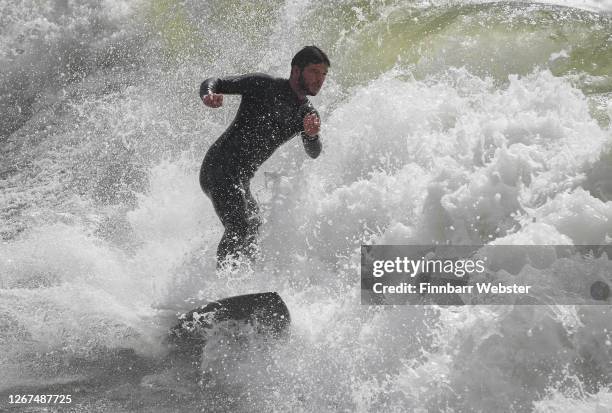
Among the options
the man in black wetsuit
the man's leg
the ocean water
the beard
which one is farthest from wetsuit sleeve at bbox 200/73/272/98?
the ocean water

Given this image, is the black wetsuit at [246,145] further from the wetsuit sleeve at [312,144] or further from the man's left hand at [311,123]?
the man's left hand at [311,123]

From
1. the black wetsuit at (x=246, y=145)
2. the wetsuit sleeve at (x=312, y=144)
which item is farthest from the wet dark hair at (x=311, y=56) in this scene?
the wetsuit sleeve at (x=312, y=144)

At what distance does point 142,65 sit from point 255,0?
6.11 feet

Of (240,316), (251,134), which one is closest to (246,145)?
(251,134)

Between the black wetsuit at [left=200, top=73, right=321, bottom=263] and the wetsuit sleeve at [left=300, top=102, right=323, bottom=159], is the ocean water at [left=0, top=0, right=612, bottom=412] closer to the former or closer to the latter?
the black wetsuit at [left=200, top=73, right=321, bottom=263]

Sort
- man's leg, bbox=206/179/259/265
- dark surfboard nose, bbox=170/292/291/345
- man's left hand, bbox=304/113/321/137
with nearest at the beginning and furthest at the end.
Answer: dark surfboard nose, bbox=170/292/291/345
man's left hand, bbox=304/113/321/137
man's leg, bbox=206/179/259/265

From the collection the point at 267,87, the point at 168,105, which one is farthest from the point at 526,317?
the point at 168,105

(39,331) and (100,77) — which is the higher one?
(100,77)

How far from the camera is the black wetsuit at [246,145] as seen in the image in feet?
15.9

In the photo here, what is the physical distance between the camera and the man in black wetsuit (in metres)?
4.75

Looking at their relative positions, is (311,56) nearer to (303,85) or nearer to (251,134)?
(303,85)

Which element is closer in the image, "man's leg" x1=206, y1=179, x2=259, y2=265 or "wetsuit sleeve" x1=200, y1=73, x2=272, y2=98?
"wetsuit sleeve" x1=200, y1=73, x2=272, y2=98

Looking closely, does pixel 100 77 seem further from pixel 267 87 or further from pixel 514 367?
pixel 514 367

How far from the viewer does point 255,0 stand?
991 cm
